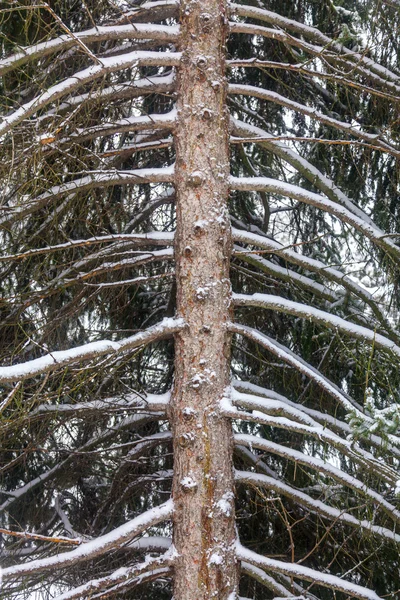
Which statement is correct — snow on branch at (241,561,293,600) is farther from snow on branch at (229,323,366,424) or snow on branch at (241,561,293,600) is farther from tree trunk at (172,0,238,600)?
snow on branch at (229,323,366,424)

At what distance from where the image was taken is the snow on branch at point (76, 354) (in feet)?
9.63

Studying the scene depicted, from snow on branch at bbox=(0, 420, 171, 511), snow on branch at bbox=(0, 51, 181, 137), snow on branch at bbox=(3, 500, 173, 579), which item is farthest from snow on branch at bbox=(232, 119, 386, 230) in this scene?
snow on branch at bbox=(3, 500, 173, 579)

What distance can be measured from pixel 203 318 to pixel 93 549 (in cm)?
122

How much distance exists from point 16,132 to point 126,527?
2.02m

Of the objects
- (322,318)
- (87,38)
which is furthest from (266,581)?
(87,38)

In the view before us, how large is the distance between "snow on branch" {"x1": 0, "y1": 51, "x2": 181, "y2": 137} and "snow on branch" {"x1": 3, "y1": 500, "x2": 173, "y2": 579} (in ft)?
6.23

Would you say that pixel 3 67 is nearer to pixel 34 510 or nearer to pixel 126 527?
pixel 126 527

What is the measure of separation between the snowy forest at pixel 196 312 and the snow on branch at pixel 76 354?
0.03 ft

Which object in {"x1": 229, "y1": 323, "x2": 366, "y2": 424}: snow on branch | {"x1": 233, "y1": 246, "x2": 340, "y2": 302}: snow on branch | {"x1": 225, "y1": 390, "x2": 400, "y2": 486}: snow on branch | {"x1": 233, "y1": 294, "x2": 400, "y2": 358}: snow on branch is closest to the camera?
{"x1": 225, "y1": 390, "x2": 400, "y2": 486}: snow on branch

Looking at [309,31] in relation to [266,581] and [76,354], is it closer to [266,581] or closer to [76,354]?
[76,354]

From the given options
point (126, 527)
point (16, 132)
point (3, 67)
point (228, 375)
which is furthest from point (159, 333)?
point (3, 67)

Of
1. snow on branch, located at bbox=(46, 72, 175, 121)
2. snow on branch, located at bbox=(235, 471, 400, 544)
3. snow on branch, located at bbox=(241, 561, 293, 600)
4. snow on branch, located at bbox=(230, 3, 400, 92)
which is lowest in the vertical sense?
snow on branch, located at bbox=(241, 561, 293, 600)

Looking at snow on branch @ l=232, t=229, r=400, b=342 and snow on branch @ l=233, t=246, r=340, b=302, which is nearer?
snow on branch @ l=232, t=229, r=400, b=342

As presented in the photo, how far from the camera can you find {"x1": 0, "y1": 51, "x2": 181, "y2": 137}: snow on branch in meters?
3.26
